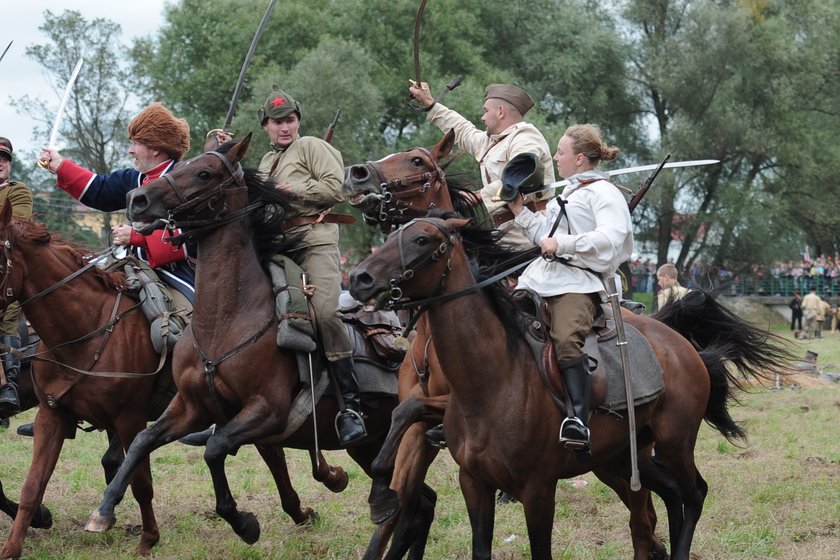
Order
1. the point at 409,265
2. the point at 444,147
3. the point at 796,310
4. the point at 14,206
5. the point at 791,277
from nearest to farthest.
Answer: the point at 409,265
the point at 444,147
the point at 14,206
the point at 796,310
the point at 791,277

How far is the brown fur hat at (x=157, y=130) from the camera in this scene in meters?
7.45

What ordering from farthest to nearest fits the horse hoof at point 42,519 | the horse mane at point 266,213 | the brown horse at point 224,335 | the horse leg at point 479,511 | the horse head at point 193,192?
the horse hoof at point 42,519 → the horse mane at point 266,213 → the brown horse at point 224,335 → the horse head at point 193,192 → the horse leg at point 479,511

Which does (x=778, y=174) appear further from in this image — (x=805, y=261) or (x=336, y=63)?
(x=336, y=63)

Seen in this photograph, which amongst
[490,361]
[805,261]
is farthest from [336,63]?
[490,361]

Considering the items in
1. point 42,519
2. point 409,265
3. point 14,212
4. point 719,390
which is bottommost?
point 42,519

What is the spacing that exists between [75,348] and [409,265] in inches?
127

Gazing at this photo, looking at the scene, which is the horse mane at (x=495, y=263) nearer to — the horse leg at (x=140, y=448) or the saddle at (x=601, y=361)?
the saddle at (x=601, y=361)

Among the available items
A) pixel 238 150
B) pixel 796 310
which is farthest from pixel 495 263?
pixel 796 310


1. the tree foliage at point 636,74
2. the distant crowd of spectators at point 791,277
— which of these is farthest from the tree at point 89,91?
the distant crowd of spectators at point 791,277

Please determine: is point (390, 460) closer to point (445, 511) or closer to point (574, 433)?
point (574, 433)

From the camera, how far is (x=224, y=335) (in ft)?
20.9

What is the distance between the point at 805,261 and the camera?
42094 mm

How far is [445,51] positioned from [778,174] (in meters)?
13.4

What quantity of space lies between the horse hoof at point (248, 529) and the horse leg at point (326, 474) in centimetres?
68
